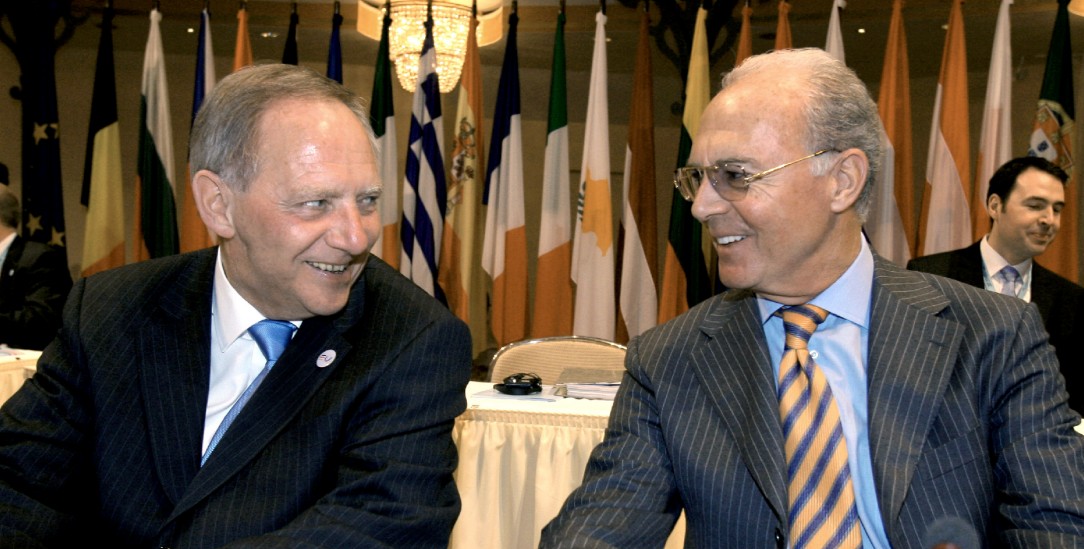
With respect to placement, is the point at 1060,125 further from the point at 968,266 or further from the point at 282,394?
the point at 282,394

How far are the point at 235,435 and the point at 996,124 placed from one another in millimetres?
5981

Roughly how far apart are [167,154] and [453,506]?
625 centimetres

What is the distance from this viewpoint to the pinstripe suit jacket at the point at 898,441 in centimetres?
169

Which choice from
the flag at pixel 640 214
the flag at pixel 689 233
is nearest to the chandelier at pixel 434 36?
the flag at pixel 640 214

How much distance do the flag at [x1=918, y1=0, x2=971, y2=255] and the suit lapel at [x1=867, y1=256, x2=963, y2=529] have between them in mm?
4864

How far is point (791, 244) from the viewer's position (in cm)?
188

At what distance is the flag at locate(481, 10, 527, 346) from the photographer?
7.27 metres

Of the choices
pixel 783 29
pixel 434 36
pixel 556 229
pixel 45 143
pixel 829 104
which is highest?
pixel 783 29

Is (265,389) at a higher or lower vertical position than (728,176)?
lower

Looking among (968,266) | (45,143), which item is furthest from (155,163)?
(968,266)

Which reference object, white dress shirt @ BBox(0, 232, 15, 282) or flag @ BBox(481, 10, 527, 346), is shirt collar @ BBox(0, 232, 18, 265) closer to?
white dress shirt @ BBox(0, 232, 15, 282)

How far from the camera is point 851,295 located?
1.95 m

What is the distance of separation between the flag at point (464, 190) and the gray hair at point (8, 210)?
2.83 metres

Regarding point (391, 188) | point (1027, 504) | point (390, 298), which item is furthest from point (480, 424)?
point (391, 188)
